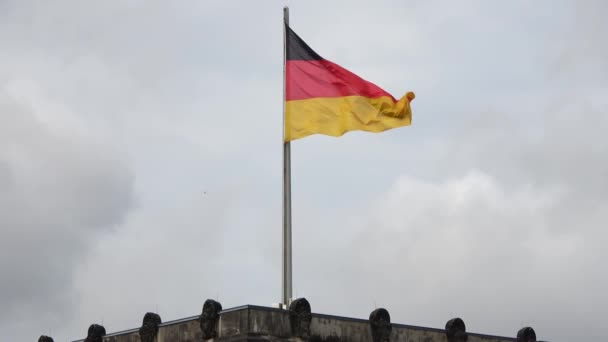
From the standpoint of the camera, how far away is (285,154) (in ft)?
172

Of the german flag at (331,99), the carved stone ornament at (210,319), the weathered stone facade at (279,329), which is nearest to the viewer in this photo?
the weathered stone facade at (279,329)

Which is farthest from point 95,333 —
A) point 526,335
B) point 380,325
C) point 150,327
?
point 526,335

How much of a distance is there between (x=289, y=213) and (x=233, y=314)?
15.5 ft

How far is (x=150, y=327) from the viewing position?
171ft

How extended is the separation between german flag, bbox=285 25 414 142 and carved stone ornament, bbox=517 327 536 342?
31.6ft

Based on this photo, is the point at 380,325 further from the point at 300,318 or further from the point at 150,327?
the point at 150,327

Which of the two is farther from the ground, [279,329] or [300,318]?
[300,318]

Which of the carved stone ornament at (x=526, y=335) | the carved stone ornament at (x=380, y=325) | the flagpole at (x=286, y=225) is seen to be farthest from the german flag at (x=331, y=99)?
the carved stone ornament at (x=526, y=335)

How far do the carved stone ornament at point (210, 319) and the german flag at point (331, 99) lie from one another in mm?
7965

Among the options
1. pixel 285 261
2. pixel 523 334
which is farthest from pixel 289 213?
pixel 523 334

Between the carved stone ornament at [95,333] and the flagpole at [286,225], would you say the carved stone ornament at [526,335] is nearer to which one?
the flagpole at [286,225]

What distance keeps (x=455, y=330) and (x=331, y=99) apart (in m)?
10.0

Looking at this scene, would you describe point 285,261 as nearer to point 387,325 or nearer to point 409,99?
point 387,325

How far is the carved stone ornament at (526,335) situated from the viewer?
5578 centimetres
